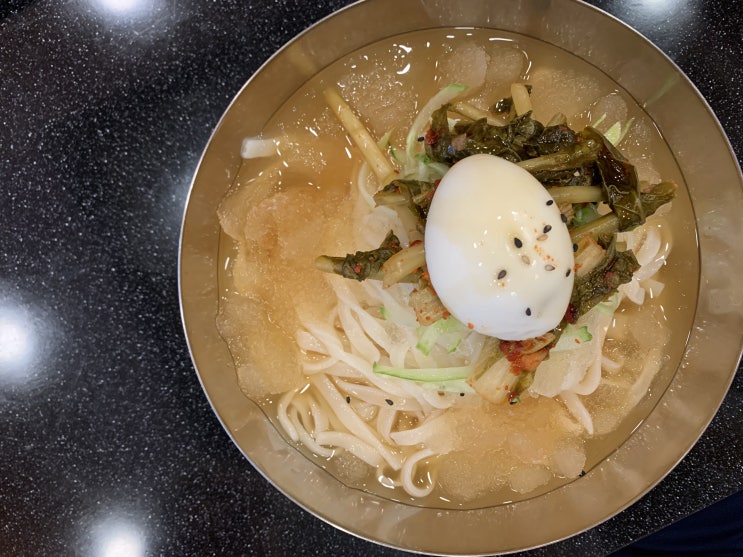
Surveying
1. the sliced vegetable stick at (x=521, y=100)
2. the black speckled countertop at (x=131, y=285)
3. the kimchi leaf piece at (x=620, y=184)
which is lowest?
the black speckled countertop at (x=131, y=285)

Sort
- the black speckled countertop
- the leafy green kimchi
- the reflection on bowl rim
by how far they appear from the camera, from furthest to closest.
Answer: the black speckled countertop → the reflection on bowl rim → the leafy green kimchi

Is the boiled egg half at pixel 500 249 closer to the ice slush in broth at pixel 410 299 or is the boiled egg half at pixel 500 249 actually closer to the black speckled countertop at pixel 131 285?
the ice slush in broth at pixel 410 299

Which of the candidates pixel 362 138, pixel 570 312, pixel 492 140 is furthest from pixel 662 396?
pixel 362 138

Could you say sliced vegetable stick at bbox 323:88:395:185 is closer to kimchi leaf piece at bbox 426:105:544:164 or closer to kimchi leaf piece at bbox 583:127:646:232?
kimchi leaf piece at bbox 426:105:544:164

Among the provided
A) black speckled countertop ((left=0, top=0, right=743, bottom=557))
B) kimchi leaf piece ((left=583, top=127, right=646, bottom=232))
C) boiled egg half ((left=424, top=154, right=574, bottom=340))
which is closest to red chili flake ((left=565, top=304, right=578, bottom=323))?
boiled egg half ((left=424, top=154, right=574, bottom=340))

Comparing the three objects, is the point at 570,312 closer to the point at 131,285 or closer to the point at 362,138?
the point at 362,138

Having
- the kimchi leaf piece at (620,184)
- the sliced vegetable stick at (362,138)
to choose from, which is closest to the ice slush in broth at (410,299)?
the sliced vegetable stick at (362,138)
